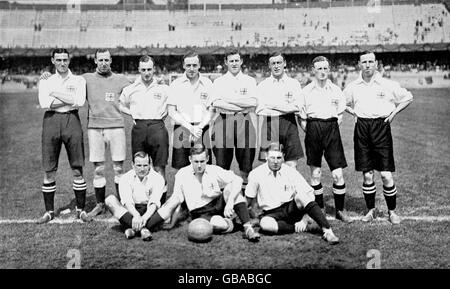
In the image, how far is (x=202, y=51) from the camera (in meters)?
31.2

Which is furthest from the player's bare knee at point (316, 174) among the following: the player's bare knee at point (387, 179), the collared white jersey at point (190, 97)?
the collared white jersey at point (190, 97)

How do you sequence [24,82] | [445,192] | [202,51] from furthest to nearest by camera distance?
1. [202,51]
2. [24,82]
3. [445,192]

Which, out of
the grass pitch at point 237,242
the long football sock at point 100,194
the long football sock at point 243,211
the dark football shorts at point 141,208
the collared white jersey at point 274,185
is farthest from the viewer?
the long football sock at point 100,194

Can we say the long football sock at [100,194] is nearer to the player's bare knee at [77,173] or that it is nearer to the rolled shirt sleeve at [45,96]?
the player's bare knee at [77,173]

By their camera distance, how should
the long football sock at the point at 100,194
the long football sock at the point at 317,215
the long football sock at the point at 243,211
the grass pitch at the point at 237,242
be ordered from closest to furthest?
the grass pitch at the point at 237,242 → the long football sock at the point at 317,215 → the long football sock at the point at 243,211 → the long football sock at the point at 100,194

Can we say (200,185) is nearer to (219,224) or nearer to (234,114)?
(219,224)

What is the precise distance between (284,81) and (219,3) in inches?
1243

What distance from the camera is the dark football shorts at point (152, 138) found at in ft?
16.7

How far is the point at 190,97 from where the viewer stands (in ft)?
16.8

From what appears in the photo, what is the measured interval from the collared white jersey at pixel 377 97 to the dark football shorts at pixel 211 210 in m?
1.80

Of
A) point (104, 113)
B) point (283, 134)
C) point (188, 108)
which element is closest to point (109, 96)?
point (104, 113)
